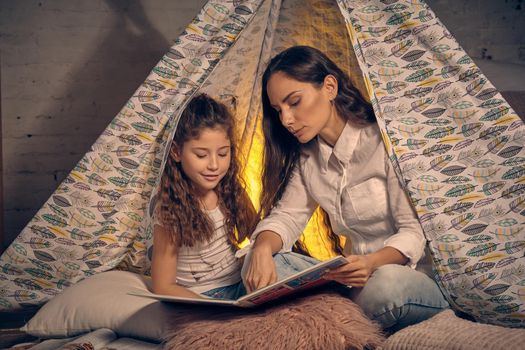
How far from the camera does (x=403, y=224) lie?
1754mm

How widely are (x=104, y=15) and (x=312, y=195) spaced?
1.27 m

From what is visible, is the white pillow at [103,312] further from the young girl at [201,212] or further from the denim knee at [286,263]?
the denim knee at [286,263]

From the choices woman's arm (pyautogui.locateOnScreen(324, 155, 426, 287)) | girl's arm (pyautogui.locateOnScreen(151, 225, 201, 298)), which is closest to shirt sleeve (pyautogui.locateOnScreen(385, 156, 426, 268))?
woman's arm (pyautogui.locateOnScreen(324, 155, 426, 287))

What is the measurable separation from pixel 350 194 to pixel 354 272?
37 cm

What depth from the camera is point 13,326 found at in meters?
2.42

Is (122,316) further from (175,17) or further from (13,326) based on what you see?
(175,17)

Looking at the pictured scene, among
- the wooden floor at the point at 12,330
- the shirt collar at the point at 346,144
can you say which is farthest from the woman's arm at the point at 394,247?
the wooden floor at the point at 12,330

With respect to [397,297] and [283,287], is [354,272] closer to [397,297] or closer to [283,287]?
[397,297]

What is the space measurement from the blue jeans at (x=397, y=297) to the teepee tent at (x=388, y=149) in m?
0.09

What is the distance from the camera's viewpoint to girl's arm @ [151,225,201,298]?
1.83 m

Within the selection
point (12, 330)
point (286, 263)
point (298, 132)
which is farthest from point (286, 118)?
point (12, 330)

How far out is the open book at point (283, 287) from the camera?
134 cm

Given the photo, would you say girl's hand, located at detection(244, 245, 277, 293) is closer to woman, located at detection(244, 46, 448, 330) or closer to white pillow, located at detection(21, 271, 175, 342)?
woman, located at detection(244, 46, 448, 330)

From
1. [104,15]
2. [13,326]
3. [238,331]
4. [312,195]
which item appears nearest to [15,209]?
[13,326]
